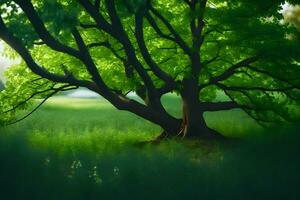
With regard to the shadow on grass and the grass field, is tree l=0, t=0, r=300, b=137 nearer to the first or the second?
the grass field

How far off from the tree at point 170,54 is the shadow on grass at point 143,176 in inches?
152

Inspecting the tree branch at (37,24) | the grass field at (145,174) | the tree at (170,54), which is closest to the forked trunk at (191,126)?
the tree at (170,54)

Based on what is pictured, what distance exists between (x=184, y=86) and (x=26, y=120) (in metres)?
10.8

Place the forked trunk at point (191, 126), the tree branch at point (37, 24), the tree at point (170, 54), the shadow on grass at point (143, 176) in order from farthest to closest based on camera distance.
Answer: the forked trunk at point (191, 126), the tree at point (170, 54), the tree branch at point (37, 24), the shadow on grass at point (143, 176)

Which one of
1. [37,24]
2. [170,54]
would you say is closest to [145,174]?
[37,24]

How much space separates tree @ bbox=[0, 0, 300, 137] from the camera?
42.7 ft

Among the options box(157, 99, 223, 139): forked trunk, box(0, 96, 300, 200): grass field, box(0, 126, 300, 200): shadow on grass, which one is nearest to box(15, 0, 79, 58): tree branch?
box(0, 96, 300, 200): grass field

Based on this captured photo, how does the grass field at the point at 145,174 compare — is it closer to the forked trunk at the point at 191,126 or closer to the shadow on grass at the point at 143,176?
the shadow on grass at the point at 143,176

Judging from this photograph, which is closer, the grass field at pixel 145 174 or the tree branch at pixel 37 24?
the grass field at pixel 145 174

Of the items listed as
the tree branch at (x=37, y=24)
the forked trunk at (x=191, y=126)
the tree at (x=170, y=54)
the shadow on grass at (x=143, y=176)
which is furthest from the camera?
the forked trunk at (x=191, y=126)

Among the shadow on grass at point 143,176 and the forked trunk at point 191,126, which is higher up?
the forked trunk at point 191,126

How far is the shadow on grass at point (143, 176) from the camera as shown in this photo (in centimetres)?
797

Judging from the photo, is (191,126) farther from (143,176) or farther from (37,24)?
(143,176)

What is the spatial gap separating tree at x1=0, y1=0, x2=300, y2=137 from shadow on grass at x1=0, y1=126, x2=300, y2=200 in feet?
12.6
